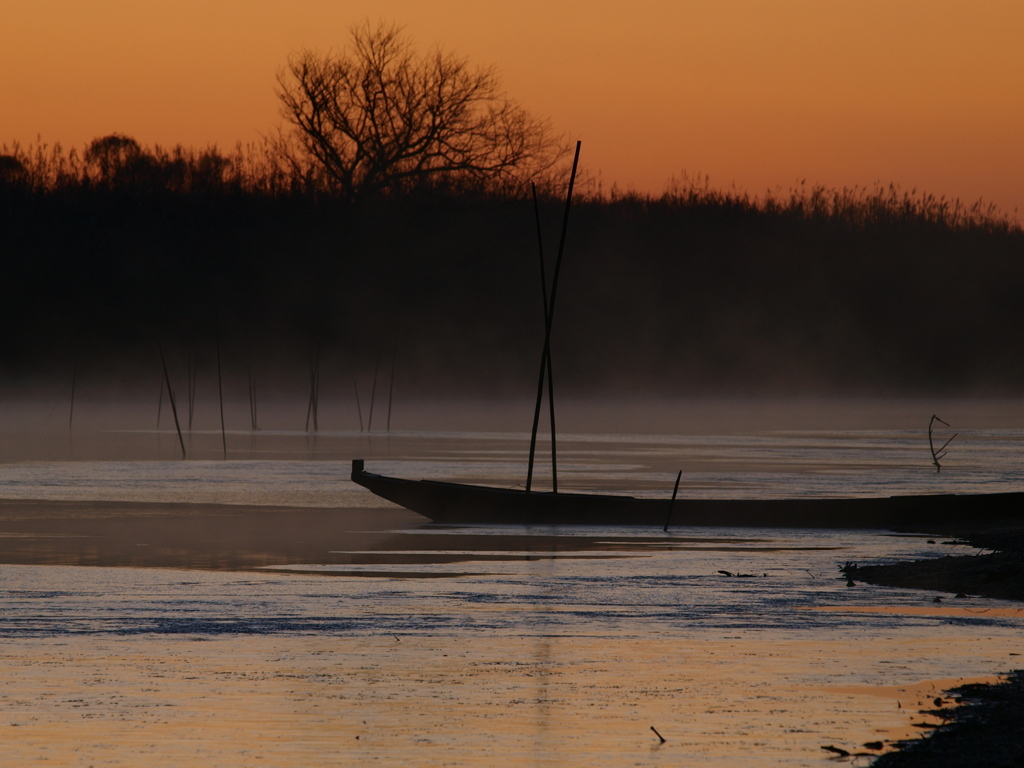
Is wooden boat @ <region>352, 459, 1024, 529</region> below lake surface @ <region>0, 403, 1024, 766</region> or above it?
above

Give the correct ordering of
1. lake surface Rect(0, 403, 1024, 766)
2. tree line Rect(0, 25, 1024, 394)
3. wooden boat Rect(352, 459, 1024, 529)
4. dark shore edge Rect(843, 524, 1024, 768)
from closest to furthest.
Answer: dark shore edge Rect(843, 524, 1024, 768), lake surface Rect(0, 403, 1024, 766), wooden boat Rect(352, 459, 1024, 529), tree line Rect(0, 25, 1024, 394)

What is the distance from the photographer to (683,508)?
1484cm

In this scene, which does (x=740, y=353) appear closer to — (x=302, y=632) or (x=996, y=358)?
(x=996, y=358)

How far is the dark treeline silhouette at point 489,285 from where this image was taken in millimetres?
46312

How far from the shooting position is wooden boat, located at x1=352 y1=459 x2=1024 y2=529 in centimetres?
1473

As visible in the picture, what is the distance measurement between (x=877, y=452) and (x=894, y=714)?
64.4 ft

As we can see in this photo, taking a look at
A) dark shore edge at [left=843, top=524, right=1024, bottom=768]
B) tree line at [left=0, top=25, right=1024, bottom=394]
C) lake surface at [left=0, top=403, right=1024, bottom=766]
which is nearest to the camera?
dark shore edge at [left=843, top=524, right=1024, bottom=768]

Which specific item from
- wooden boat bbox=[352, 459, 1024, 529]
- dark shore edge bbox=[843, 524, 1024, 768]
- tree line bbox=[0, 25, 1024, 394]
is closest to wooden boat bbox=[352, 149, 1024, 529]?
wooden boat bbox=[352, 459, 1024, 529]

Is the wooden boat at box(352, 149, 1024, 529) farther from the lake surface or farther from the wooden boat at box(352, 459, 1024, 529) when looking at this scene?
the lake surface

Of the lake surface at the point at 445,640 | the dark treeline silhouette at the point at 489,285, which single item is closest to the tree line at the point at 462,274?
the dark treeline silhouette at the point at 489,285

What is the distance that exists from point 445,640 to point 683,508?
6.85m

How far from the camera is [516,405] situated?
4512cm

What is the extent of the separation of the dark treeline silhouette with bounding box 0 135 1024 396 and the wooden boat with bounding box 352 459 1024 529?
30.0 meters

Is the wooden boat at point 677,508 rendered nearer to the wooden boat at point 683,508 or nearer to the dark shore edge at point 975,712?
the wooden boat at point 683,508
